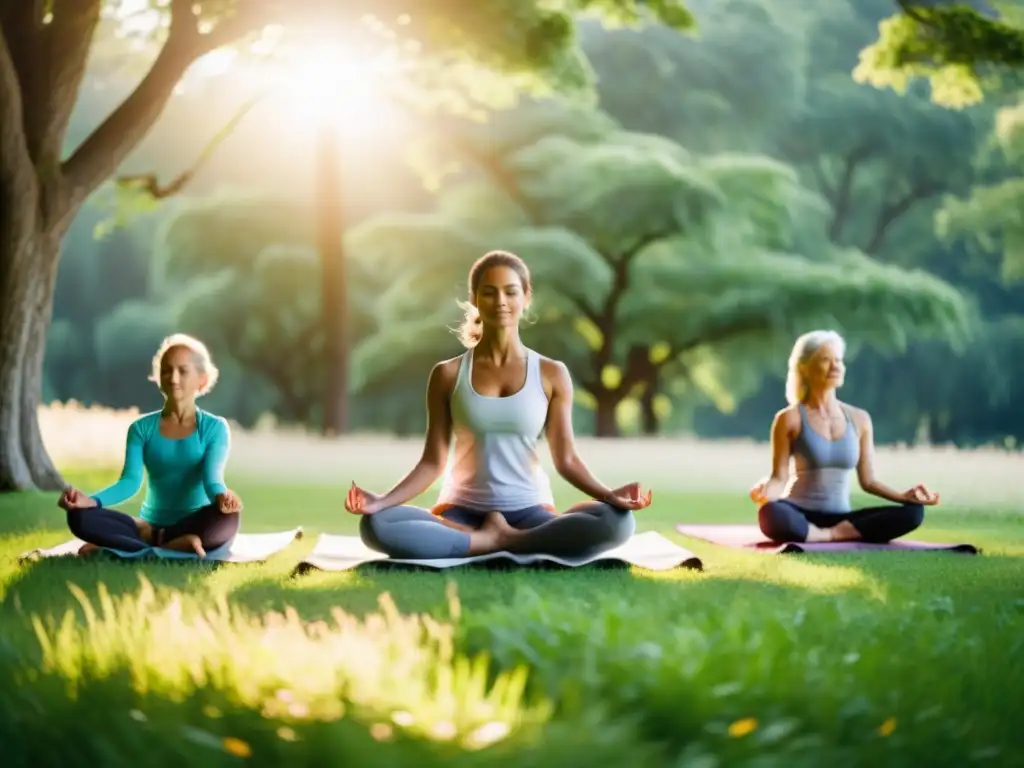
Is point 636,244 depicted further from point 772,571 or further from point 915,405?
point 772,571

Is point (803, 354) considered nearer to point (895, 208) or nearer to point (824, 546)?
point (824, 546)

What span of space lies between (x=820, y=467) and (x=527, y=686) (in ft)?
14.1

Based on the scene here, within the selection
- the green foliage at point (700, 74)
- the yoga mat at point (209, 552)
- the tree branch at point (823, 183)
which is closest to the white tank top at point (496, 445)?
the yoga mat at point (209, 552)

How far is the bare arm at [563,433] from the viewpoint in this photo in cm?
619

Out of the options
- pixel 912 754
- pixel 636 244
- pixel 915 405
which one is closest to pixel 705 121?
pixel 636 244

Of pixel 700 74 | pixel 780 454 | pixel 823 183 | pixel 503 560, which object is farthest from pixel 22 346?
pixel 823 183

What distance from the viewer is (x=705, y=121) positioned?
1121 inches

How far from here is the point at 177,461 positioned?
6.44 metres

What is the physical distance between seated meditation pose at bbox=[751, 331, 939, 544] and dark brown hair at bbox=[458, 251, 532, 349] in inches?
75.6

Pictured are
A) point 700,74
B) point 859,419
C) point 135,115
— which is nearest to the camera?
point 859,419

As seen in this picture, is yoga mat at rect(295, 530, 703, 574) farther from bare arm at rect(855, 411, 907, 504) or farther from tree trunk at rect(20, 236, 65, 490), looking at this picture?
tree trunk at rect(20, 236, 65, 490)

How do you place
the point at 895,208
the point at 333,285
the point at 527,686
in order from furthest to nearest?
the point at 895,208 < the point at 333,285 < the point at 527,686

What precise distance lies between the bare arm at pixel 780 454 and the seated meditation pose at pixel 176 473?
302 cm

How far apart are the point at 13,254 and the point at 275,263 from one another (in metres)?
14.7
